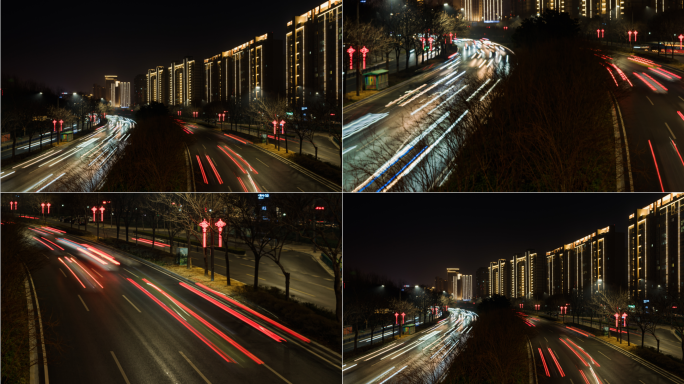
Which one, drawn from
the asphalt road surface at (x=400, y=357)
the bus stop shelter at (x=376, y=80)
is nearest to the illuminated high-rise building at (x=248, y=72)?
the bus stop shelter at (x=376, y=80)

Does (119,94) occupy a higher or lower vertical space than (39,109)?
higher

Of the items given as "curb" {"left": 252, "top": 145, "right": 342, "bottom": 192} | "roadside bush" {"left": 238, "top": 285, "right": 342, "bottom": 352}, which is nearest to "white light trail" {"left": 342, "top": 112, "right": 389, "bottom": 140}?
"curb" {"left": 252, "top": 145, "right": 342, "bottom": 192}

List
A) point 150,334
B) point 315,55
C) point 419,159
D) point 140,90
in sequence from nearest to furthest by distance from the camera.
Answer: point 150,334 → point 419,159 → point 315,55 → point 140,90

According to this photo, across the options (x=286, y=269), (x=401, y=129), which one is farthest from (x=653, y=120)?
(x=286, y=269)

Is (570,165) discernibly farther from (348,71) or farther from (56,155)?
(56,155)

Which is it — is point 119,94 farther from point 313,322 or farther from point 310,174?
point 313,322

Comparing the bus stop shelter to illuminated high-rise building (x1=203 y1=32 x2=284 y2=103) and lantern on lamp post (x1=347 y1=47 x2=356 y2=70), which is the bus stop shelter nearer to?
lantern on lamp post (x1=347 y1=47 x2=356 y2=70)

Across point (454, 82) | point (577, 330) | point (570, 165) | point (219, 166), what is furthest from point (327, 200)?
point (577, 330)
